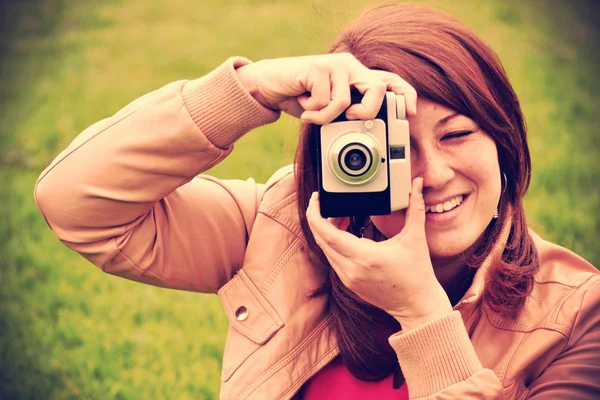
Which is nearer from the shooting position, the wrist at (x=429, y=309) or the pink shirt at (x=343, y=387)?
the wrist at (x=429, y=309)

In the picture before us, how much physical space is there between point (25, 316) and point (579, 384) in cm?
283

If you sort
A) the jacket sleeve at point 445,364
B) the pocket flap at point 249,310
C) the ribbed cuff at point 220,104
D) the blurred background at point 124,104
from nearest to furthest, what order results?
the jacket sleeve at point 445,364 → the ribbed cuff at point 220,104 → the pocket flap at point 249,310 → the blurred background at point 124,104

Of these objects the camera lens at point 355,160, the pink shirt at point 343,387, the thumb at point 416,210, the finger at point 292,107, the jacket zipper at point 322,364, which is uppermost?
the finger at point 292,107

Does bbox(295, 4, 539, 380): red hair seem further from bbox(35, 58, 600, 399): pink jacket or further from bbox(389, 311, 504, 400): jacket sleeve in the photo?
bbox(389, 311, 504, 400): jacket sleeve

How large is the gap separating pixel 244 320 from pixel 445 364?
594 millimetres

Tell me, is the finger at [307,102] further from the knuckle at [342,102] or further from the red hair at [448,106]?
the red hair at [448,106]

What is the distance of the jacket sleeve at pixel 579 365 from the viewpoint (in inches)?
81.9

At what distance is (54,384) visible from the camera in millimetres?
3572

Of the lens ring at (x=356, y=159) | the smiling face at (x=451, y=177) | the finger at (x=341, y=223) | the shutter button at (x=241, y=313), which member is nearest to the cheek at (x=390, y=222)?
the smiling face at (x=451, y=177)

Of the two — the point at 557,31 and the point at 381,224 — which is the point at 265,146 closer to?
the point at 557,31

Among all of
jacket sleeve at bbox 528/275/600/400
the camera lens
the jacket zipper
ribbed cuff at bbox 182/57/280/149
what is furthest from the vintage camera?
jacket sleeve at bbox 528/275/600/400

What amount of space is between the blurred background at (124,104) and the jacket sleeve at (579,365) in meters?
0.76

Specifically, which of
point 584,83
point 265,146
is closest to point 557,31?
point 584,83

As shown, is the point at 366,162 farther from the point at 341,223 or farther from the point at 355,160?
the point at 341,223
